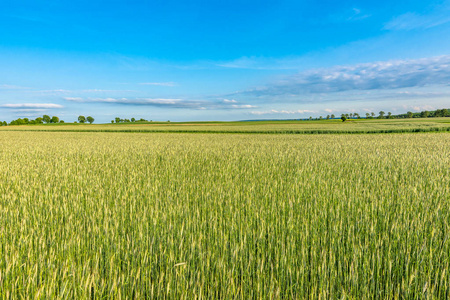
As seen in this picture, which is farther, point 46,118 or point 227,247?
point 46,118

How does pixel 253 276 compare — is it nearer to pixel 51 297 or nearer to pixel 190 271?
pixel 190 271

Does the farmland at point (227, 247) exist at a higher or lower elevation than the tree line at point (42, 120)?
lower

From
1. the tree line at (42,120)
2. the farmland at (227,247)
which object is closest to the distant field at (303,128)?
the farmland at (227,247)

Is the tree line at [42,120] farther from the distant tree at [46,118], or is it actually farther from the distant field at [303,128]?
the distant field at [303,128]

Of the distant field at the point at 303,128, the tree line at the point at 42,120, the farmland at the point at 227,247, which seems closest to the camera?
the farmland at the point at 227,247

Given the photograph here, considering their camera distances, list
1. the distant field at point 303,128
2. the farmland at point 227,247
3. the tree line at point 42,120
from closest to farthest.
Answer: the farmland at point 227,247 → the distant field at point 303,128 → the tree line at point 42,120

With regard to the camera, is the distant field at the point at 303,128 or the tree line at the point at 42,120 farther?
the tree line at the point at 42,120

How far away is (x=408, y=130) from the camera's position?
32531 millimetres

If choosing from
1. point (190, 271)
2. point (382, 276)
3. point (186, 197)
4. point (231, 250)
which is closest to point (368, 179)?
point (382, 276)

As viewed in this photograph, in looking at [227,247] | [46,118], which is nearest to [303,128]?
[227,247]

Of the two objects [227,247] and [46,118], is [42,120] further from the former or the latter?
[227,247]

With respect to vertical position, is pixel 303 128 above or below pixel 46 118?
below

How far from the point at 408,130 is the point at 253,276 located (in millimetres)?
39898

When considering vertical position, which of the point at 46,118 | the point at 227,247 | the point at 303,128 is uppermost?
the point at 46,118
